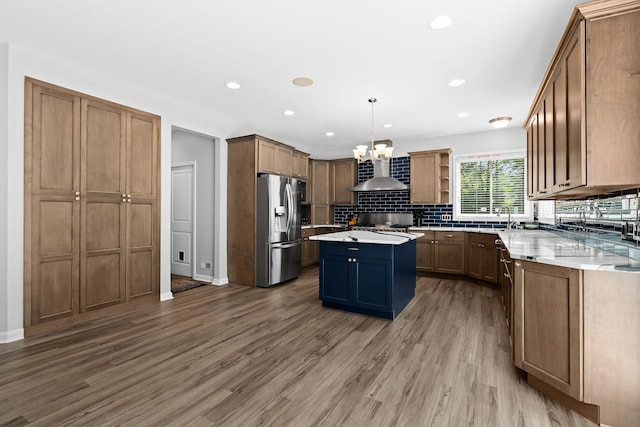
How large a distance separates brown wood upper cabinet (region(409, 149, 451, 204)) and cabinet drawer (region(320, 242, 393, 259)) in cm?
289

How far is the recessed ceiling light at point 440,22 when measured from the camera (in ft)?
7.72

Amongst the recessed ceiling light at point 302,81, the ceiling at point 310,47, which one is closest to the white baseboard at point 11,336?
Answer: the ceiling at point 310,47

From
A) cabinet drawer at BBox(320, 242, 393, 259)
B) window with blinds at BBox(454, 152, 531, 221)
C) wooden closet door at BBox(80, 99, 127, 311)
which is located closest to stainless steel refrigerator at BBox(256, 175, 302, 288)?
cabinet drawer at BBox(320, 242, 393, 259)

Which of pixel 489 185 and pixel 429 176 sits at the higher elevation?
pixel 429 176

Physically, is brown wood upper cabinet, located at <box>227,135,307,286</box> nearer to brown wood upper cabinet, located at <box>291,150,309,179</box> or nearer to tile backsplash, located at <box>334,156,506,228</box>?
brown wood upper cabinet, located at <box>291,150,309,179</box>

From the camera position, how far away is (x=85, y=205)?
334cm

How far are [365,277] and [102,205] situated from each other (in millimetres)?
3118

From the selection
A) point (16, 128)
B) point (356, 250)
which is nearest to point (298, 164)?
point (356, 250)

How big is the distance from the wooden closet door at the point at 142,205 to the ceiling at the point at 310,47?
56cm

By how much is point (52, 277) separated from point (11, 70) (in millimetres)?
1974

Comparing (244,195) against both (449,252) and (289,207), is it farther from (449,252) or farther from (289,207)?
(449,252)

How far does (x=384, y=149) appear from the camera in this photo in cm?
403

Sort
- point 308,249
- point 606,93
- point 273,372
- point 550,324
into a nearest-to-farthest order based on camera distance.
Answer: point 606,93 → point 550,324 → point 273,372 → point 308,249

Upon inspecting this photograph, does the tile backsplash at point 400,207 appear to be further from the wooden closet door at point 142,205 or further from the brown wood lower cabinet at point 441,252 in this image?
the wooden closet door at point 142,205
